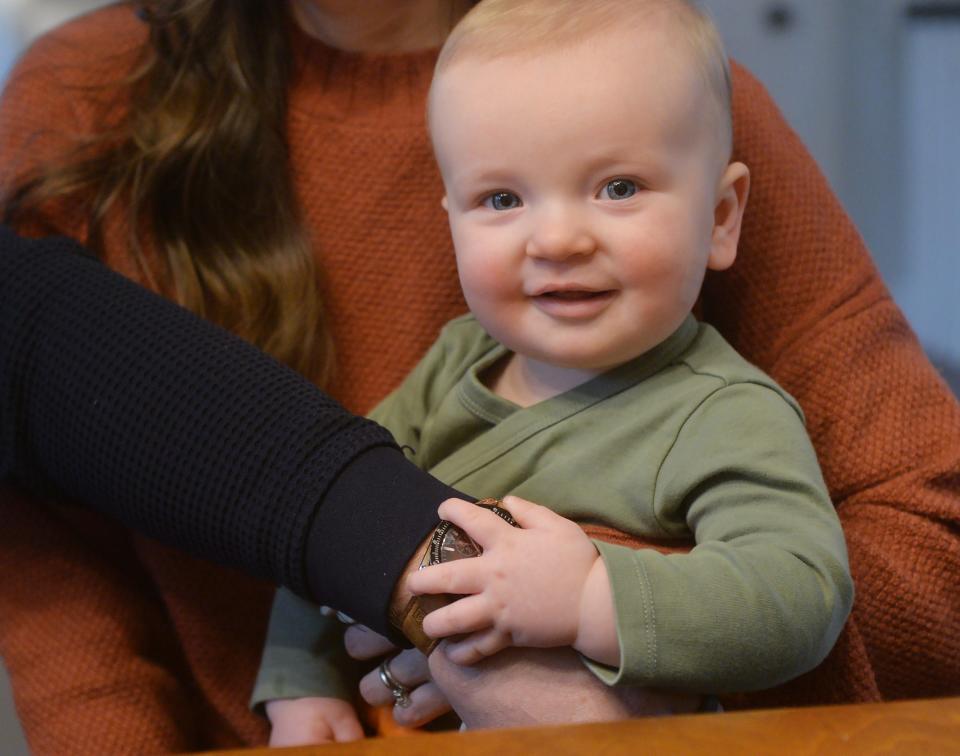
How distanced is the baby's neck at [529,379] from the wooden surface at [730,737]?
1.31ft

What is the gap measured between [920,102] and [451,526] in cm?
265

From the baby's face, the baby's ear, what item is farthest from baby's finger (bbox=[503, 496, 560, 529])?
the baby's ear

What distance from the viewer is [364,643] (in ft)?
3.08

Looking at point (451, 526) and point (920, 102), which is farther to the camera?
point (920, 102)

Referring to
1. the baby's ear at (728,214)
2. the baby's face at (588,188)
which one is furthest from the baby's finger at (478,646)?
the baby's ear at (728,214)

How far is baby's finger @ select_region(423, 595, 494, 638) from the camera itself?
0.72m

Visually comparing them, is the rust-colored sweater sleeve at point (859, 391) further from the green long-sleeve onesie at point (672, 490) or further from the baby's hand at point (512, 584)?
the baby's hand at point (512, 584)

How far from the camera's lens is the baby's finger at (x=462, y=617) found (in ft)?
2.37

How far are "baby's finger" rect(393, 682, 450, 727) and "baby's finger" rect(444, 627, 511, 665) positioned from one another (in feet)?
0.41

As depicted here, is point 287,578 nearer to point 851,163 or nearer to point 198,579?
point 198,579

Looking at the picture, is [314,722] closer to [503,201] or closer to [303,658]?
[303,658]

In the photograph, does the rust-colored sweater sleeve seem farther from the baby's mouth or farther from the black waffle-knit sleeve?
the black waffle-knit sleeve

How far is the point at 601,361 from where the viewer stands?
0.87 meters

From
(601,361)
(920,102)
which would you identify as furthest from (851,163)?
(601,361)
